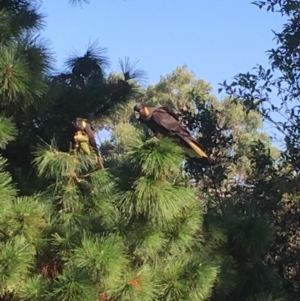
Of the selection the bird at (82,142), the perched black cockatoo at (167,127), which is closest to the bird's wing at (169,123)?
the perched black cockatoo at (167,127)

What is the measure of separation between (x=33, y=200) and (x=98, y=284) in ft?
1.98

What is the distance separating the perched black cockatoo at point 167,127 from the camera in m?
2.48

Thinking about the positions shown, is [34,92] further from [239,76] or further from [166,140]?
[239,76]

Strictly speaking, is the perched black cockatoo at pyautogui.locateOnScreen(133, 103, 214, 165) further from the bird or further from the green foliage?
the bird

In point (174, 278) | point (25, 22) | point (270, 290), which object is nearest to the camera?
point (174, 278)

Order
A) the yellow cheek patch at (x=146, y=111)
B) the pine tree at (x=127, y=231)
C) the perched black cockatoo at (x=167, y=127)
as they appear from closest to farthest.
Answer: the pine tree at (x=127, y=231) < the perched black cockatoo at (x=167, y=127) < the yellow cheek patch at (x=146, y=111)

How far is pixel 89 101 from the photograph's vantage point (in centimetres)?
379

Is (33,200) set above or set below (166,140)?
below

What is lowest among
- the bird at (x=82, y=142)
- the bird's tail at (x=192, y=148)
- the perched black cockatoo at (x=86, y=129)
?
the bird at (x=82, y=142)

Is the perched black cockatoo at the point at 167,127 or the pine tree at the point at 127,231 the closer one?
the pine tree at the point at 127,231

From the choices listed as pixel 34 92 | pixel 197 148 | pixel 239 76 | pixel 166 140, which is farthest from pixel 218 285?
pixel 239 76

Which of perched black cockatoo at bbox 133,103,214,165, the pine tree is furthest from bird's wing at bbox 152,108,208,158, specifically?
the pine tree

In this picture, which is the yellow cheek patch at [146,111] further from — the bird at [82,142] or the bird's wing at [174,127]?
the bird at [82,142]

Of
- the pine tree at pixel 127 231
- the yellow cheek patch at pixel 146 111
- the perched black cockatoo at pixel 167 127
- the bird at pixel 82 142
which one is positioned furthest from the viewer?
the bird at pixel 82 142
